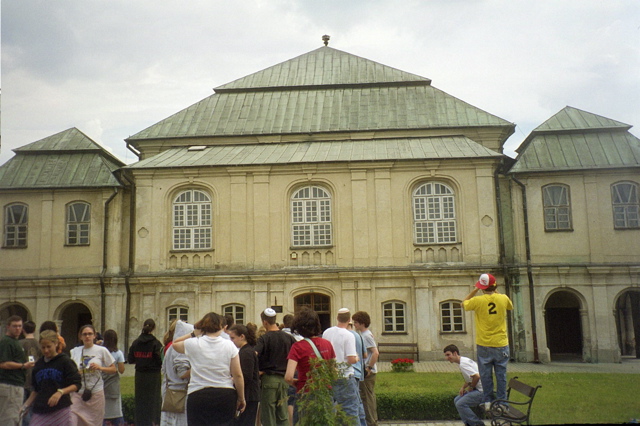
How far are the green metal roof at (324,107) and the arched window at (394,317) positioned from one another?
8471 millimetres

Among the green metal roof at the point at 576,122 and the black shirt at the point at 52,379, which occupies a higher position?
the green metal roof at the point at 576,122

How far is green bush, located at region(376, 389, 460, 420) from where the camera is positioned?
42.9 feet

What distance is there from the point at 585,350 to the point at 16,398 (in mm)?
20457

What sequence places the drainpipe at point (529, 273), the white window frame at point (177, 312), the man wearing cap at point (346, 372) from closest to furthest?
1. the man wearing cap at point (346, 372)
2. the drainpipe at point (529, 273)
3. the white window frame at point (177, 312)

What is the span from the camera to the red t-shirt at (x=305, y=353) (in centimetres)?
849

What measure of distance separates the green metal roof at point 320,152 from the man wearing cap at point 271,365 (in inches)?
619

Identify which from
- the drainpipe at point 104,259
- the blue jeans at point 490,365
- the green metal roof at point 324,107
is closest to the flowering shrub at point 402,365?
the blue jeans at point 490,365

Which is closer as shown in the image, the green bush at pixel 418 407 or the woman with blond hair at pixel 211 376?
the woman with blond hair at pixel 211 376

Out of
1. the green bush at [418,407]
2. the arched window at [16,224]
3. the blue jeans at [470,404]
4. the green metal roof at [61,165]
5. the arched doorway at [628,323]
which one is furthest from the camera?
the arched doorway at [628,323]

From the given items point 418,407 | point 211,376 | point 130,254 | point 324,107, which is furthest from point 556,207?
point 211,376

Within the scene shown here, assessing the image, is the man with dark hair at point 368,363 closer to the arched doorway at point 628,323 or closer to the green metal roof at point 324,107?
the green metal roof at point 324,107

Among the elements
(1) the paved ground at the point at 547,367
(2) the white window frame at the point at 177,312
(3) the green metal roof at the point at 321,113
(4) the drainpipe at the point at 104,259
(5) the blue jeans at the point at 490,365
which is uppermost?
(3) the green metal roof at the point at 321,113

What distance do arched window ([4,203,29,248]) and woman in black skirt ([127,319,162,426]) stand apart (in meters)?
17.7

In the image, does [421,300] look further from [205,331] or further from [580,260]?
[205,331]
